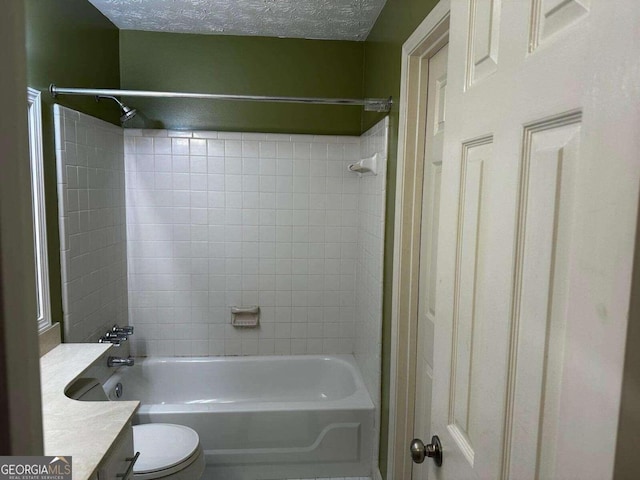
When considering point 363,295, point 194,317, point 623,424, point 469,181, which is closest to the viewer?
point 623,424

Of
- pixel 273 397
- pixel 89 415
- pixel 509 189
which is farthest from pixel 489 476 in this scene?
pixel 273 397

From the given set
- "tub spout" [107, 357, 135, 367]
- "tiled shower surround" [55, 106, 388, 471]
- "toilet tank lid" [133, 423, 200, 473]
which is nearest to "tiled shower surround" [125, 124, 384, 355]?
"tiled shower surround" [55, 106, 388, 471]

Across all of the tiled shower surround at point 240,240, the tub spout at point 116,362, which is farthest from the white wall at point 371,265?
the tub spout at point 116,362

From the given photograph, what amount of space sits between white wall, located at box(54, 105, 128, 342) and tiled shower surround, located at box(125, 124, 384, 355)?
0.43ft

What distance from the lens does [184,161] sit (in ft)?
9.13

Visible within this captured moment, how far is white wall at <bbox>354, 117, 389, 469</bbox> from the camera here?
224cm

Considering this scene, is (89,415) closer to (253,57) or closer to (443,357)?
(443,357)

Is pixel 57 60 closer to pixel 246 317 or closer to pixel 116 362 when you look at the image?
pixel 116 362

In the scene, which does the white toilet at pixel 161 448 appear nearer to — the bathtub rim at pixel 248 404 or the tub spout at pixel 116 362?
the bathtub rim at pixel 248 404

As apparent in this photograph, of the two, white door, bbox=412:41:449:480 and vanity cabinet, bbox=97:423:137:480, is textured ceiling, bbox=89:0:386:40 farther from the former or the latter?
vanity cabinet, bbox=97:423:137:480

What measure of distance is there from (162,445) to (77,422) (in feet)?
2.43

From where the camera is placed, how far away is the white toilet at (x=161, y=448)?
1.74 metres

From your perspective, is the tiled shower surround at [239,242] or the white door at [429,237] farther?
the tiled shower surround at [239,242]

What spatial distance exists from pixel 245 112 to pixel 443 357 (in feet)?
7.52
